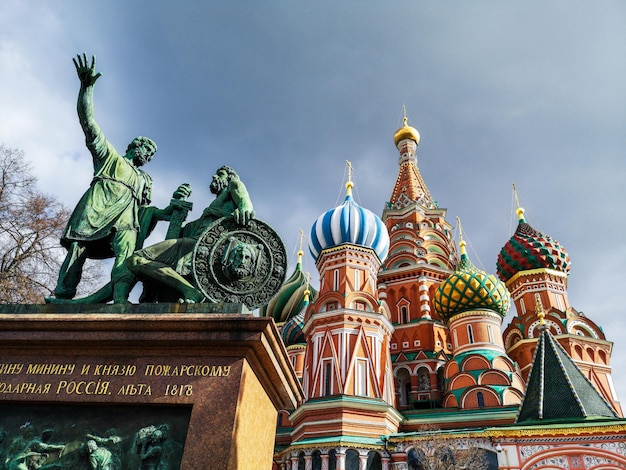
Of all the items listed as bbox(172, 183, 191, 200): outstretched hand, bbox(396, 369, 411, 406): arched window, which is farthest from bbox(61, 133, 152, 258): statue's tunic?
bbox(396, 369, 411, 406): arched window

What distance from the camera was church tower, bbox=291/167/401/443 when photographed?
2114 cm

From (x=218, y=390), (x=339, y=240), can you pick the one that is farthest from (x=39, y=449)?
(x=339, y=240)

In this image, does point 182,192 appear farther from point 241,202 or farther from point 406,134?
point 406,134

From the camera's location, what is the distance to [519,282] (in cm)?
3306

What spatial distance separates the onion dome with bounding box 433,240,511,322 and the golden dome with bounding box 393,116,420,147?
70.9 ft

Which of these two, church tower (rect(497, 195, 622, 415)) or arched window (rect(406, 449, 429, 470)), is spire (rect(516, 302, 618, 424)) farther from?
church tower (rect(497, 195, 622, 415))

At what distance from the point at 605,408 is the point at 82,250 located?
17775 millimetres

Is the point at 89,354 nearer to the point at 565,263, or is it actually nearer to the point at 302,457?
the point at 302,457

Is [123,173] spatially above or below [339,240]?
below

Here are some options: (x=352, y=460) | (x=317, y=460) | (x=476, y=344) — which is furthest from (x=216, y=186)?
(x=476, y=344)

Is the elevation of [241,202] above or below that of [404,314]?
below

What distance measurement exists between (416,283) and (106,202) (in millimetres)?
28925

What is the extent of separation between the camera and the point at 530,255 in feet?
109

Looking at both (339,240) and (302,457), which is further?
(339,240)
